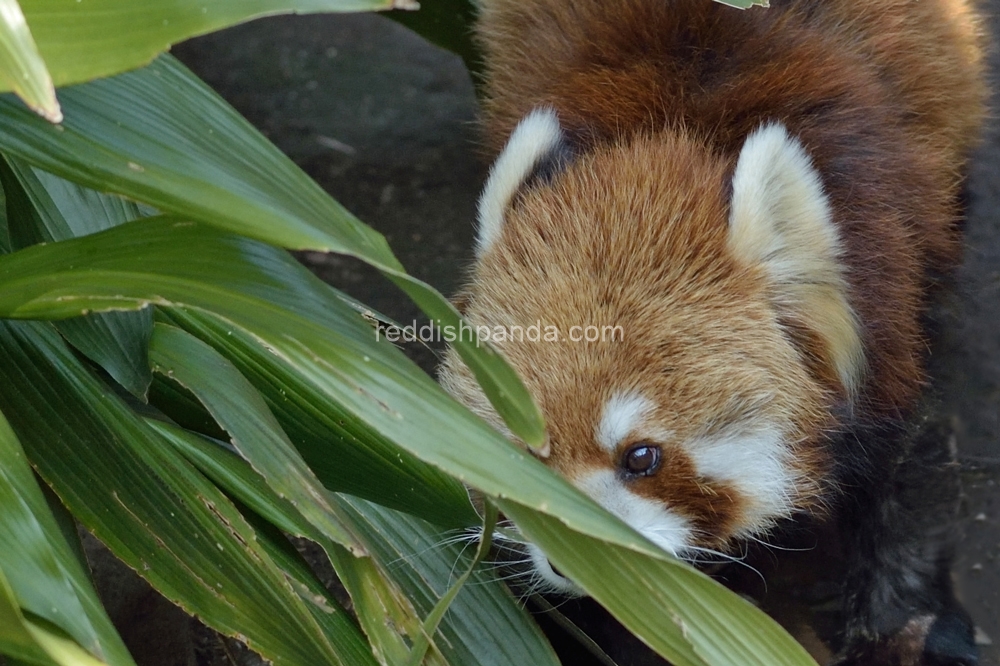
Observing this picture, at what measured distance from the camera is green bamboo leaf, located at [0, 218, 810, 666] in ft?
3.40

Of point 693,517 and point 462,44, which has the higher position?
point 462,44

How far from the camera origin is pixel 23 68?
90 centimetres

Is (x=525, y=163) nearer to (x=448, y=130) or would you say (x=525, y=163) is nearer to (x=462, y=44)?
(x=462, y=44)

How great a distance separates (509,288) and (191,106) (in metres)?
0.66

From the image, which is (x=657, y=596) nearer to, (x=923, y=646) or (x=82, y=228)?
(x=82, y=228)

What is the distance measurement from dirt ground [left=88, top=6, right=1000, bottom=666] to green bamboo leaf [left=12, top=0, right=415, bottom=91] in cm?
129

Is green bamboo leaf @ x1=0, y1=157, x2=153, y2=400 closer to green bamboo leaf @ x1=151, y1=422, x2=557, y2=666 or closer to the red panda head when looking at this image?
green bamboo leaf @ x1=151, y1=422, x2=557, y2=666

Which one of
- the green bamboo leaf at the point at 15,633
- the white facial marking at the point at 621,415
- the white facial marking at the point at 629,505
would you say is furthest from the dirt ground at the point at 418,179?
the green bamboo leaf at the point at 15,633

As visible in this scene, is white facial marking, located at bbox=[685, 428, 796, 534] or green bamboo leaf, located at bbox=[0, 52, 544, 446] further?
white facial marking, located at bbox=[685, 428, 796, 534]

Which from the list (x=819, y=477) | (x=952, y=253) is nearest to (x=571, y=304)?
(x=819, y=477)

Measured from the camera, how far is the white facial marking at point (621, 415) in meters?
1.60

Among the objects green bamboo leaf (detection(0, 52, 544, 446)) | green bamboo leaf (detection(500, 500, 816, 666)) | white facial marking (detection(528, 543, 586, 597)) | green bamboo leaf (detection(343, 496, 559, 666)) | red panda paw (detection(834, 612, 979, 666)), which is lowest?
red panda paw (detection(834, 612, 979, 666))

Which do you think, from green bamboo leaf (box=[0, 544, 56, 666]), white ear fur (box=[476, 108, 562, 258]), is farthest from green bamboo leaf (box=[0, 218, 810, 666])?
white ear fur (box=[476, 108, 562, 258])

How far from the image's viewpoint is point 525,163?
1.77 m
